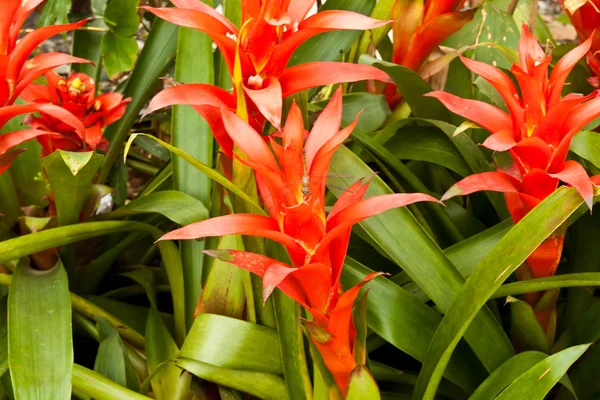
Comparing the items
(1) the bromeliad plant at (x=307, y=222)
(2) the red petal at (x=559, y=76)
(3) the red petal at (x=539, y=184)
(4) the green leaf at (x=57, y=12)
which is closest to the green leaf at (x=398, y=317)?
(1) the bromeliad plant at (x=307, y=222)

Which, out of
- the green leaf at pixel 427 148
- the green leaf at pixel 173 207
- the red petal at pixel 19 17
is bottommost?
the green leaf at pixel 173 207

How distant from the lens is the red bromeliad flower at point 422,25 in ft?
3.90

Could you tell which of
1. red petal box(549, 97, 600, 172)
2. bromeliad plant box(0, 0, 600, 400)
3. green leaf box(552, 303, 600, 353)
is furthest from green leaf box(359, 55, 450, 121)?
green leaf box(552, 303, 600, 353)

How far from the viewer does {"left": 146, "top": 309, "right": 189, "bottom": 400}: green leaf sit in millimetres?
997

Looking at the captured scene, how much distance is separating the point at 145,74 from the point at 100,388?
0.68 meters

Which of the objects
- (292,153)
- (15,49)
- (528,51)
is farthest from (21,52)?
(528,51)

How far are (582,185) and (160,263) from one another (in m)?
1.00

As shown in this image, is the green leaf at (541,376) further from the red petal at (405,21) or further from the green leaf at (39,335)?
the red petal at (405,21)

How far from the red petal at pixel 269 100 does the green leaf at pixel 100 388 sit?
0.46m

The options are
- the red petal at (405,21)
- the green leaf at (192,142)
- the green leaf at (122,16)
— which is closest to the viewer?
the green leaf at (192,142)

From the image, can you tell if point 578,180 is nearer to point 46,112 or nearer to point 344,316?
point 344,316

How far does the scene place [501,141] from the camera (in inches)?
33.4

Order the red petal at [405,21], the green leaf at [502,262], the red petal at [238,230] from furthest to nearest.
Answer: the red petal at [405,21], the green leaf at [502,262], the red petal at [238,230]

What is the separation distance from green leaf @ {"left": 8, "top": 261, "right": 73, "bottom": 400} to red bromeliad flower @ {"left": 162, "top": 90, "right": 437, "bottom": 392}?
35 centimetres
